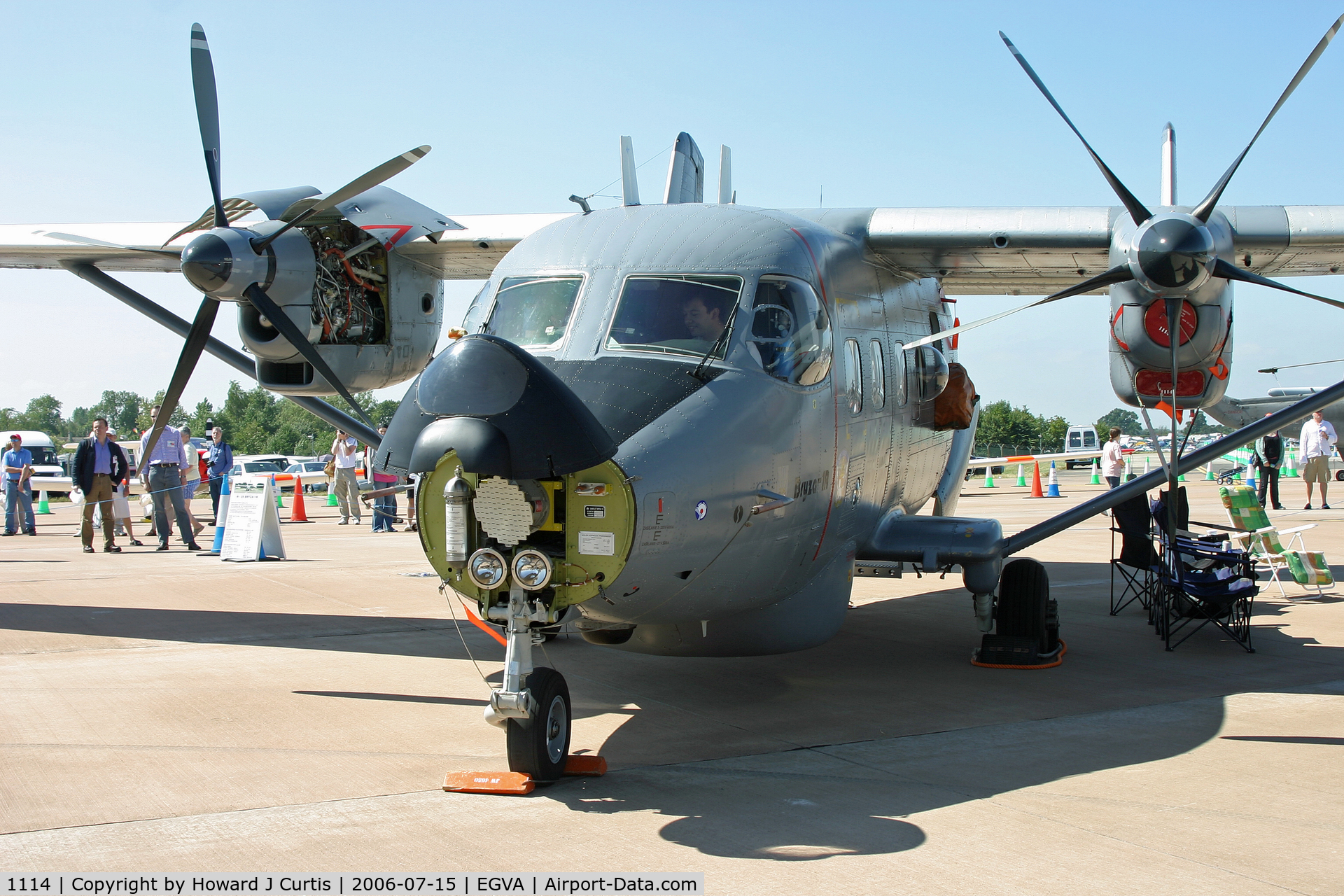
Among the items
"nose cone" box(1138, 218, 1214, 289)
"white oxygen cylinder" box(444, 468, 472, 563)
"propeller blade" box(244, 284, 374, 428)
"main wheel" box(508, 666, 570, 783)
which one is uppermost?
"nose cone" box(1138, 218, 1214, 289)

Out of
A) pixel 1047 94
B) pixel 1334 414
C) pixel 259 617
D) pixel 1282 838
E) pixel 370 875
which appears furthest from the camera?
pixel 1334 414

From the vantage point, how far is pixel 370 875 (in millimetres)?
4188

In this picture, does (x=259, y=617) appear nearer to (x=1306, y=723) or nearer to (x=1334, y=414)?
(x=1306, y=723)

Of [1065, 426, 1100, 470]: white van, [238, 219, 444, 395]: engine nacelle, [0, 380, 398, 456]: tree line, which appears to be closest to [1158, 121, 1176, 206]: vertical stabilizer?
[238, 219, 444, 395]: engine nacelle

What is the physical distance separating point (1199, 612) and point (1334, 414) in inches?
1020

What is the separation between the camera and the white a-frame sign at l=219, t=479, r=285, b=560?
15.9 m

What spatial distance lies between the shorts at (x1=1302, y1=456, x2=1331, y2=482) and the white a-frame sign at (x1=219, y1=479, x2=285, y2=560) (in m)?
21.2

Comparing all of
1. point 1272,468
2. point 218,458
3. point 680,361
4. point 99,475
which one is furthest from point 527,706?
point 1272,468

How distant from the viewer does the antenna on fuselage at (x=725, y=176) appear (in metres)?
10.5

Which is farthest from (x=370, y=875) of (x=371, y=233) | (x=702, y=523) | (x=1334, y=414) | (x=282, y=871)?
(x=1334, y=414)

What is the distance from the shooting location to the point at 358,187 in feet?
27.6

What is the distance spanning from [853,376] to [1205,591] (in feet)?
12.8

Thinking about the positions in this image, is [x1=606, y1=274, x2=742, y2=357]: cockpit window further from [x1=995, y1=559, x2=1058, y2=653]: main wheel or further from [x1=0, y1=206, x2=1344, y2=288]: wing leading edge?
[x1=995, y1=559, x2=1058, y2=653]: main wheel

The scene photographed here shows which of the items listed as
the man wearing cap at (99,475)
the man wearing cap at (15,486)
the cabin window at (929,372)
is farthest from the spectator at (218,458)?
the cabin window at (929,372)
